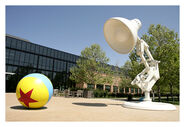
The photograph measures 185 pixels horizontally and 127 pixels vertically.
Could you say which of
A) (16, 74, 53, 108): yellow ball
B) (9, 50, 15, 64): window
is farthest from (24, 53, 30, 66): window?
(16, 74, 53, 108): yellow ball

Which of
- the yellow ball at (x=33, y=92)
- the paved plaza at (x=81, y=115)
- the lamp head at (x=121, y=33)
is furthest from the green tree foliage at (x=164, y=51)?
the yellow ball at (x=33, y=92)

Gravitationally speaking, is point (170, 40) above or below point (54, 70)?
above

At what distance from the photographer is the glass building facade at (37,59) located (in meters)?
34.2

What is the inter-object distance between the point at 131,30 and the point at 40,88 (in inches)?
254

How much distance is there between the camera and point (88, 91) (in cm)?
2698

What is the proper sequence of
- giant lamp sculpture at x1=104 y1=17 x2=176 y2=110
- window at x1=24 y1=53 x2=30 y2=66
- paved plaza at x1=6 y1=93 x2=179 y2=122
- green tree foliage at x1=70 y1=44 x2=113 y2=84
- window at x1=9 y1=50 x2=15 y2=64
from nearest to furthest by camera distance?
paved plaza at x1=6 y1=93 x2=179 y2=122 → giant lamp sculpture at x1=104 y1=17 x2=176 y2=110 → green tree foliage at x1=70 y1=44 x2=113 y2=84 → window at x1=9 y1=50 x2=15 y2=64 → window at x1=24 y1=53 x2=30 y2=66

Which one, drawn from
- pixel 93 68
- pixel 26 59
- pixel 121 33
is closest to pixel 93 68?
pixel 93 68

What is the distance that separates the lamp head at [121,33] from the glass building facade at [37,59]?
25.9 m

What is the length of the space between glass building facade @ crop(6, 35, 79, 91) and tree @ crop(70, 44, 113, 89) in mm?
13231

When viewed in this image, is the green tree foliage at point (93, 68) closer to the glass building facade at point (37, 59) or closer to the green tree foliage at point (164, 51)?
the green tree foliage at point (164, 51)

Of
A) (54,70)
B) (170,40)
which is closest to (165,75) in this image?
(170,40)

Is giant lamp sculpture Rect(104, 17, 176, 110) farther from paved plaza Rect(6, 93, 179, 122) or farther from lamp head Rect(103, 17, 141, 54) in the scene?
paved plaza Rect(6, 93, 179, 122)

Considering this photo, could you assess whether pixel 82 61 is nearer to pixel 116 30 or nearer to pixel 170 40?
pixel 170 40

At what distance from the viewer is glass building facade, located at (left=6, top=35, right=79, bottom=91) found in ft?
112
